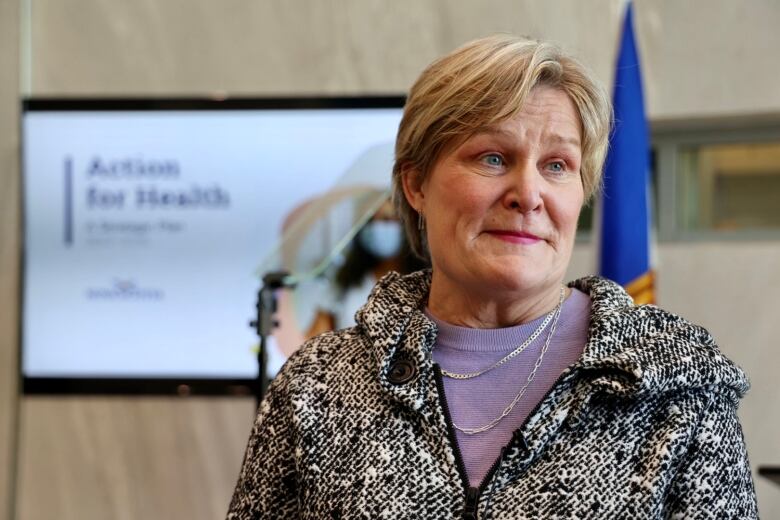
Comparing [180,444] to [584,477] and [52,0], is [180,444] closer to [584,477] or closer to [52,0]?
[52,0]

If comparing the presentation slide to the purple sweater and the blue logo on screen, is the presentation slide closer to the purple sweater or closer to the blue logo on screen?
the blue logo on screen

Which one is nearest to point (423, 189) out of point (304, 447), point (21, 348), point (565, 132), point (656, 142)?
point (565, 132)

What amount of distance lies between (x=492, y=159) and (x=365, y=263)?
2527mm

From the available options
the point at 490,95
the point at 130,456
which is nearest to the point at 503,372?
the point at 490,95

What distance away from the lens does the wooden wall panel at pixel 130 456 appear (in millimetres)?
4012

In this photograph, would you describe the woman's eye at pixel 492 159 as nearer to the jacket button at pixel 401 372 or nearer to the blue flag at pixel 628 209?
the jacket button at pixel 401 372

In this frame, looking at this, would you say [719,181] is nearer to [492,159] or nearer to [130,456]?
[130,456]

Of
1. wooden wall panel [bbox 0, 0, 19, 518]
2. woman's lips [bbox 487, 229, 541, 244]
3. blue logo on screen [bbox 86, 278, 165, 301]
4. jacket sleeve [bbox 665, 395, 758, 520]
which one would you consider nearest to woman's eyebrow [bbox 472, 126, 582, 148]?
woman's lips [bbox 487, 229, 541, 244]

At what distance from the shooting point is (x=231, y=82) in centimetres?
402

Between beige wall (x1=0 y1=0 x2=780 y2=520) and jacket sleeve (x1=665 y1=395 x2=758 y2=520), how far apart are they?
105 inches

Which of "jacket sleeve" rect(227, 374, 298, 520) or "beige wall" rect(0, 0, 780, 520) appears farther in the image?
"beige wall" rect(0, 0, 780, 520)

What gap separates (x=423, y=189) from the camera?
138cm

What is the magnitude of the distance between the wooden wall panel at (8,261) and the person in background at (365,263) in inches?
51.7

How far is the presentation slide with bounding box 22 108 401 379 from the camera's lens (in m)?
3.83
